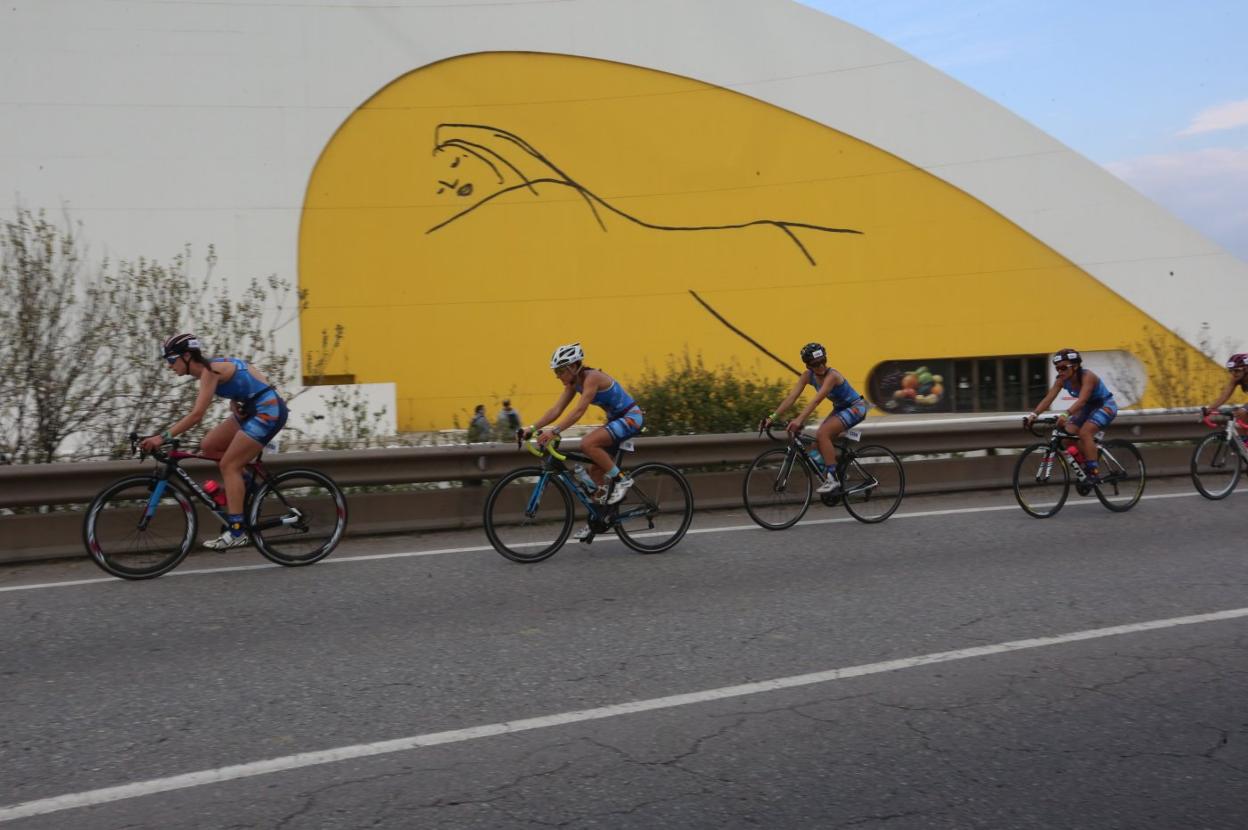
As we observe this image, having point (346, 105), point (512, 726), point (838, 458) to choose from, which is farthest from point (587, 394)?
point (346, 105)

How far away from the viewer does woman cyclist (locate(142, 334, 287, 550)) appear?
7.52 m

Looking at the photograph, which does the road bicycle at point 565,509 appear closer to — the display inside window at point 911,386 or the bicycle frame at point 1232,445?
the bicycle frame at point 1232,445

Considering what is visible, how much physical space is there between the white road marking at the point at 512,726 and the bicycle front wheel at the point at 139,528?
3973 mm

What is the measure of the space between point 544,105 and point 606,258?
4225 mm

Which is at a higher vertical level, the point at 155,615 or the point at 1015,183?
the point at 1015,183

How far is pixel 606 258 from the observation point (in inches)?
1051

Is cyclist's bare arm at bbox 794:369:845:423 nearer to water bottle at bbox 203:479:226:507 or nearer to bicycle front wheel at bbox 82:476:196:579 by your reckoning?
water bottle at bbox 203:479:226:507

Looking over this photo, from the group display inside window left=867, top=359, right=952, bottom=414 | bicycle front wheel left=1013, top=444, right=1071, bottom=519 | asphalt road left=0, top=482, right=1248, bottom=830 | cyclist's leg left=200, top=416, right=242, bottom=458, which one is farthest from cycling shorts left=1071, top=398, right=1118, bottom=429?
display inside window left=867, top=359, right=952, bottom=414

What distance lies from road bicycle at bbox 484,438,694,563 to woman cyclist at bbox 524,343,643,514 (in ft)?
0.27

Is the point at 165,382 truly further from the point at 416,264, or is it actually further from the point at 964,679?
the point at 416,264

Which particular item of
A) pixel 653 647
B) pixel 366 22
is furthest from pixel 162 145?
pixel 653 647

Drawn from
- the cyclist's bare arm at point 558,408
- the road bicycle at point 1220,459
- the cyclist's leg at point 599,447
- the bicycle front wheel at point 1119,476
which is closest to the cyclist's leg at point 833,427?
the cyclist's leg at point 599,447

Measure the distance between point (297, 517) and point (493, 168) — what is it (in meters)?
19.7

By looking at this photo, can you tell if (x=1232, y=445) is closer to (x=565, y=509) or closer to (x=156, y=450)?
(x=565, y=509)
